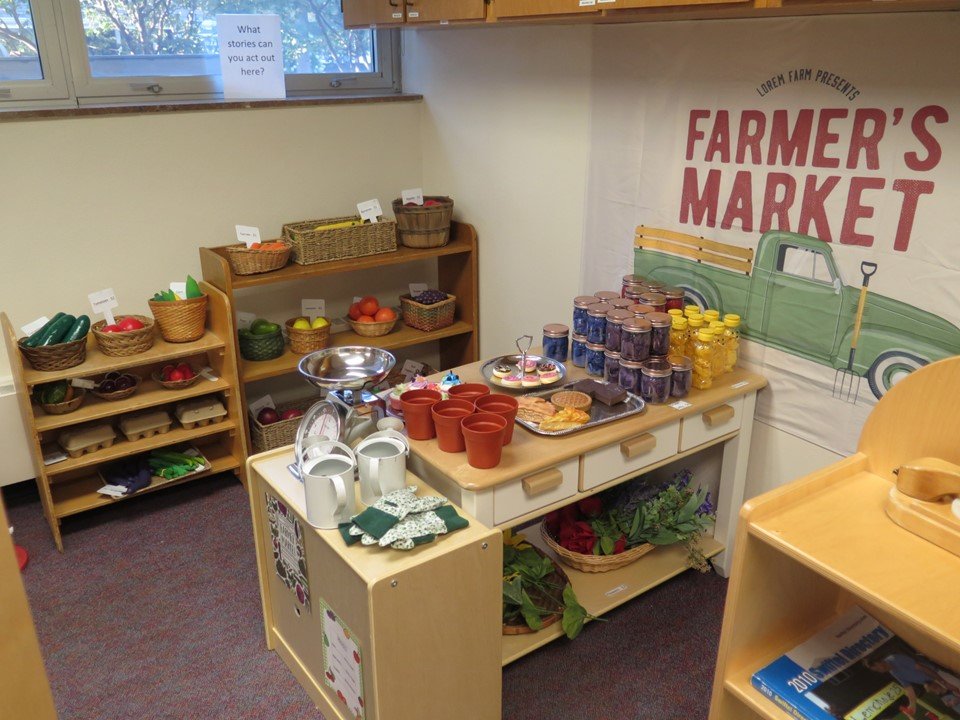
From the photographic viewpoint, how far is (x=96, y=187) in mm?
2797

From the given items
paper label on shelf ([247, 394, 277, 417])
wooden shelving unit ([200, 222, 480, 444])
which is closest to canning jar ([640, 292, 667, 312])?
wooden shelving unit ([200, 222, 480, 444])

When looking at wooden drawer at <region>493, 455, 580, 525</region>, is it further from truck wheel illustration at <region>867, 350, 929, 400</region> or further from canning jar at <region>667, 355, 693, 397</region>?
truck wheel illustration at <region>867, 350, 929, 400</region>

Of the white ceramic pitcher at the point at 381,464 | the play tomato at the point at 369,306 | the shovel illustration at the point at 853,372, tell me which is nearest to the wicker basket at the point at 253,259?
the play tomato at the point at 369,306

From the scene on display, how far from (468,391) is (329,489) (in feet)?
1.62

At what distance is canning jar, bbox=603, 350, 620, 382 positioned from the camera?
85.1 inches

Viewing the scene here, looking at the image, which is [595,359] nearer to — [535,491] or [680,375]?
[680,375]

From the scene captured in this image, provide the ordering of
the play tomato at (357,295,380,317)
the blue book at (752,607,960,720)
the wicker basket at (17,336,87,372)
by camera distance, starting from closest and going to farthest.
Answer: the blue book at (752,607,960,720) < the wicker basket at (17,336,87,372) < the play tomato at (357,295,380,317)

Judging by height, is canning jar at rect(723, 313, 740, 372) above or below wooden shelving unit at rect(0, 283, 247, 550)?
above

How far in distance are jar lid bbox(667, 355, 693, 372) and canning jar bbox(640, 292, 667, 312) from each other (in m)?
0.17

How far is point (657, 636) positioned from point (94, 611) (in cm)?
164

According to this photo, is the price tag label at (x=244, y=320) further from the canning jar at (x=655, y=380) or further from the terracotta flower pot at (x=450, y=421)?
the canning jar at (x=655, y=380)

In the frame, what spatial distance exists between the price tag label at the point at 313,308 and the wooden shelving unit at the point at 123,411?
42 centimetres

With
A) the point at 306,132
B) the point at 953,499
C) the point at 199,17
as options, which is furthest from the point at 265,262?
the point at 953,499

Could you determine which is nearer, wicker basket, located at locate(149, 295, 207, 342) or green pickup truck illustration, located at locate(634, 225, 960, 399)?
green pickup truck illustration, located at locate(634, 225, 960, 399)
